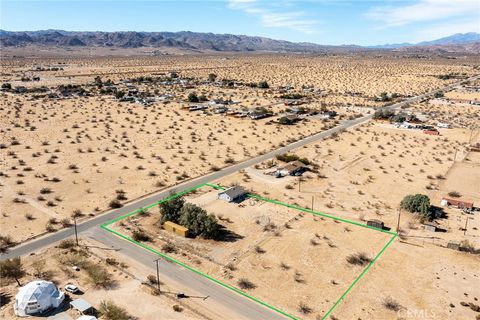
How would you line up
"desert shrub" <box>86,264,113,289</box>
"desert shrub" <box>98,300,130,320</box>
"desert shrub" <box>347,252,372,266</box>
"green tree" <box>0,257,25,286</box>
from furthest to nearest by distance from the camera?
"desert shrub" <box>347,252,372,266</box>, "green tree" <box>0,257,25,286</box>, "desert shrub" <box>86,264,113,289</box>, "desert shrub" <box>98,300,130,320</box>

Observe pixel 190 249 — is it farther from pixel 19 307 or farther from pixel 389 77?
pixel 389 77

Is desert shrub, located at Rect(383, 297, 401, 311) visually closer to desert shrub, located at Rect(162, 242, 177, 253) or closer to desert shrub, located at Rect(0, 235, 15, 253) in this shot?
desert shrub, located at Rect(162, 242, 177, 253)

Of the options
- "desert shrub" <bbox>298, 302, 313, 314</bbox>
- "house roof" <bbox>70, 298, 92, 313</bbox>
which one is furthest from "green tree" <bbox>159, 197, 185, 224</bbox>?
"desert shrub" <bbox>298, 302, 313, 314</bbox>

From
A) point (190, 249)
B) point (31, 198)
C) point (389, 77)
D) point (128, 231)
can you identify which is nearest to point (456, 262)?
point (190, 249)

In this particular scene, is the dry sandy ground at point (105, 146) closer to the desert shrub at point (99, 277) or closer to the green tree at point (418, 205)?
the desert shrub at point (99, 277)

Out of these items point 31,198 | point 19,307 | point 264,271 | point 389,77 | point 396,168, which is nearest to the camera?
point 19,307

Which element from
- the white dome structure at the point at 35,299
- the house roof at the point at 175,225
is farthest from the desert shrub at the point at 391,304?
the white dome structure at the point at 35,299

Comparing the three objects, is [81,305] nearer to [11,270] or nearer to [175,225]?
[11,270]

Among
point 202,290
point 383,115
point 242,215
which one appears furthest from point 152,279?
point 383,115
